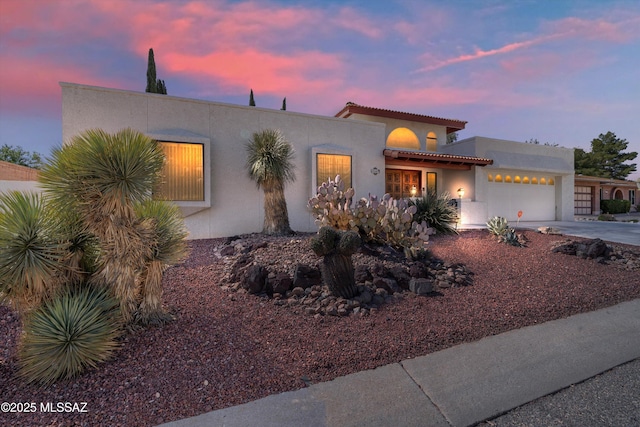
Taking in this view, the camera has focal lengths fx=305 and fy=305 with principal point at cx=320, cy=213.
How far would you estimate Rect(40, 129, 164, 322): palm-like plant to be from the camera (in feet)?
9.45

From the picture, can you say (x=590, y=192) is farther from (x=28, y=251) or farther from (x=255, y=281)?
(x=28, y=251)

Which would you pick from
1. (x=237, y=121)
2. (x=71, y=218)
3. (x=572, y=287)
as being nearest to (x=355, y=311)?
(x=71, y=218)

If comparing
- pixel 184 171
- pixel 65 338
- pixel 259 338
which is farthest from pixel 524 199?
pixel 65 338

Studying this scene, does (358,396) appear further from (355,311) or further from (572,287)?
(572,287)

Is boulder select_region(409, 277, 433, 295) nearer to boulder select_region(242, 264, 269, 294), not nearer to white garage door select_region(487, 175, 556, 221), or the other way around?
boulder select_region(242, 264, 269, 294)

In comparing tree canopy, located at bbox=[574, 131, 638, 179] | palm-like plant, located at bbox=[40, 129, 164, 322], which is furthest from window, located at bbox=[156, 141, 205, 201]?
tree canopy, located at bbox=[574, 131, 638, 179]

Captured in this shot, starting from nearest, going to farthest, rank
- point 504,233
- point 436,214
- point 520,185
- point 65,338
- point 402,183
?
1. point 65,338
2. point 504,233
3. point 436,214
4. point 402,183
5. point 520,185

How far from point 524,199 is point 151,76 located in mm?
21774

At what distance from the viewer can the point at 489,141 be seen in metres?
16.2

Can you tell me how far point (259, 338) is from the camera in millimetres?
3295

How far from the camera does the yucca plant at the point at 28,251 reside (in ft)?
8.38

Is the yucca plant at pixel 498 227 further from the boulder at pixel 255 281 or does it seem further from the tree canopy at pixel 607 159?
the tree canopy at pixel 607 159

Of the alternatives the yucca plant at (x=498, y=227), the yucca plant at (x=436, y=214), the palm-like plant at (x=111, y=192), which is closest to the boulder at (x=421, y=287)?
the palm-like plant at (x=111, y=192)

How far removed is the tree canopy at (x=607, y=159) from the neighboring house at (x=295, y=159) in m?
28.3
